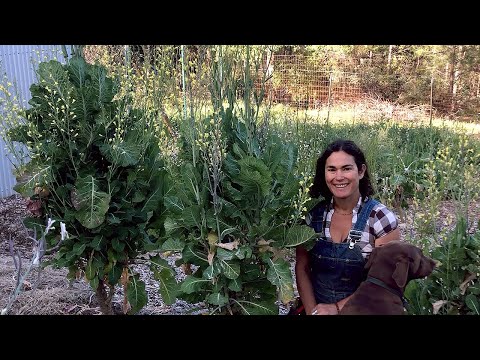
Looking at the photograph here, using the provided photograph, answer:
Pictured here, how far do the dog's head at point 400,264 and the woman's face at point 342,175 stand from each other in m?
0.50

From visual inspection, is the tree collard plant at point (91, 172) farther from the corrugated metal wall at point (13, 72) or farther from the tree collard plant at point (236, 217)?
the corrugated metal wall at point (13, 72)

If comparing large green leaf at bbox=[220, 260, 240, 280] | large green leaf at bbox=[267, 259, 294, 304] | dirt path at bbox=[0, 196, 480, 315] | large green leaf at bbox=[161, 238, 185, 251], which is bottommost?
dirt path at bbox=[0, 196, 480, 315]

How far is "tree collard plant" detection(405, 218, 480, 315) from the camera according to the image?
7.83 ft

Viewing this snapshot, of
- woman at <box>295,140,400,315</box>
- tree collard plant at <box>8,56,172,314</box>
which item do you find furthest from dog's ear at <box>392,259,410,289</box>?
tree collard plant at <box>8,56,172,314</box>

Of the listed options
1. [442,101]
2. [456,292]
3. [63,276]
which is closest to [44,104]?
[63,276]

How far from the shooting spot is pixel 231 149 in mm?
2785

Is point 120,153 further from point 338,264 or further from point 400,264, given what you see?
point 400,264

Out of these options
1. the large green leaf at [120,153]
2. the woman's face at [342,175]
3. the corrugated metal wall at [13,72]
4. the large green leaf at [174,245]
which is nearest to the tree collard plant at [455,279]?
the woman's face at [342,175]

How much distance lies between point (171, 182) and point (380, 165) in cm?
415

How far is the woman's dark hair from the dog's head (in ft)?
2.21

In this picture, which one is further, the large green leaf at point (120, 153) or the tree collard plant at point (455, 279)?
the large green leaf at point (120, 153)

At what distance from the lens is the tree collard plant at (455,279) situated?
7.83ft

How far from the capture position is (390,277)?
240cm

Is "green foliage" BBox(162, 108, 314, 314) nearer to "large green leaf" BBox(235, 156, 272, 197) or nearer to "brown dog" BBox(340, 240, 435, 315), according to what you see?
"large green leaf" BBox(235, 156, 272, 197)
